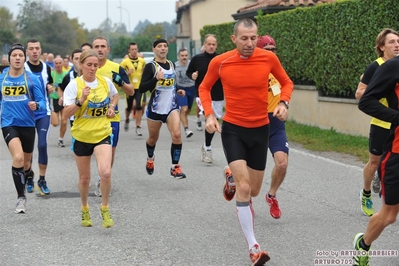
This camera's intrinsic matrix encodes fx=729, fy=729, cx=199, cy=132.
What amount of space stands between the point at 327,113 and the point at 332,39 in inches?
65.3

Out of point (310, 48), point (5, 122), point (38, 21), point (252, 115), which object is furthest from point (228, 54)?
point (38, 21)

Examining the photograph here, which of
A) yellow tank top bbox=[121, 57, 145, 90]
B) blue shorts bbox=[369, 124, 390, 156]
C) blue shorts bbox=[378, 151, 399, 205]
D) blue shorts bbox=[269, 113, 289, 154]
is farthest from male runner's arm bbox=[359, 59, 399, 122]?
yellow tank top bbox=[121, 57, 145, 90]

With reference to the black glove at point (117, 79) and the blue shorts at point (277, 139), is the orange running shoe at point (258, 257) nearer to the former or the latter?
the blue shorts at point (277, 139)

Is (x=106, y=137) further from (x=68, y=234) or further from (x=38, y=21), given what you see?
(x=38, y=21)

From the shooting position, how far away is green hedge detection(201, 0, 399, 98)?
45.1 feet

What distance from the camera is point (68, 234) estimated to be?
25.2ft

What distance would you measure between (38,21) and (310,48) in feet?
234

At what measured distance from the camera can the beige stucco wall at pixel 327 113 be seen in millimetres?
14688

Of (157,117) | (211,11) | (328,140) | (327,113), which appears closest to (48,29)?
(211,11)

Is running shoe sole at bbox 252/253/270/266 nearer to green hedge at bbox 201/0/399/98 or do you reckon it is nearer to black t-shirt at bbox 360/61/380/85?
black t-shirt at bbox 360/61/380/85

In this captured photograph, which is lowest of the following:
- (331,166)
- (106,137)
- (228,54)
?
(331,166)

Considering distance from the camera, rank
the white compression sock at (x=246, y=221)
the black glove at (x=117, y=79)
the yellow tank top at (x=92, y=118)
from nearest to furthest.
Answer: the white compression sock at (x=246, y=221), the yellow tank top at (x=92, y=118), the black glove at (x=117, y=79)

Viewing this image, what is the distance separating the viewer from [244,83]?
673 cm

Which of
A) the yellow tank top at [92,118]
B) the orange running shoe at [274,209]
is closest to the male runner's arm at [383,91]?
the orange running shoe at [274,209]
